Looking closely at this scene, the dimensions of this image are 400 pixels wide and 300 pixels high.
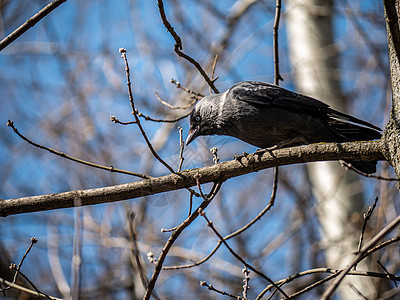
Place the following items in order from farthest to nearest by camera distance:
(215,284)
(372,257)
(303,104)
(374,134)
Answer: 1. (215,284)
2. (372,257)
3. (303,104)
4. (374,134)

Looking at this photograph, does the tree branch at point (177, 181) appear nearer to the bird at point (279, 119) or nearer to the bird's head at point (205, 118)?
the bird at point (279, 119)

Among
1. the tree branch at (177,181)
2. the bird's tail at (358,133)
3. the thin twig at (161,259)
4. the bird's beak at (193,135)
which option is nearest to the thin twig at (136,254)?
the thin twig at (161,259)

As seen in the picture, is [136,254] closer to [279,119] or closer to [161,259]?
[161,259]

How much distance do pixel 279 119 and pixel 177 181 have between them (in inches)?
53.6

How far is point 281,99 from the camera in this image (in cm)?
390

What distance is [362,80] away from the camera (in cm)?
759

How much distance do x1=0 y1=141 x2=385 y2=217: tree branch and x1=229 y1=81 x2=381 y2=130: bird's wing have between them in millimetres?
1079

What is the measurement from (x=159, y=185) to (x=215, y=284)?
4.53m

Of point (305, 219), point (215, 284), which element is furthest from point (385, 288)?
point (215, 284)

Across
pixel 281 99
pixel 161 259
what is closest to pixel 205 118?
pixel 281 99

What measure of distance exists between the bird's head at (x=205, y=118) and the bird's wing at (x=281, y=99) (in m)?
0.24

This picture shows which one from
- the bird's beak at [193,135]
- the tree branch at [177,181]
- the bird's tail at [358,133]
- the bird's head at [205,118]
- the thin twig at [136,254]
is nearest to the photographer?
the thin twig at [136,254]

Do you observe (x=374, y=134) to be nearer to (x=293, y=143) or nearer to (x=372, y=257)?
(x=293, y=143)

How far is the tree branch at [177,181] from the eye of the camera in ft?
8.94
